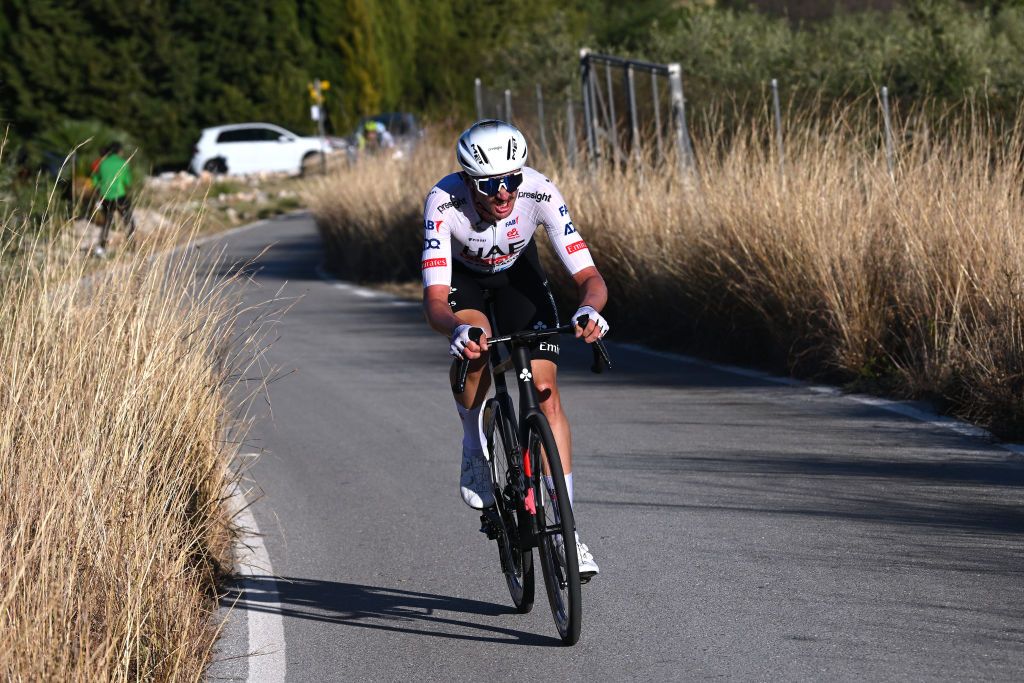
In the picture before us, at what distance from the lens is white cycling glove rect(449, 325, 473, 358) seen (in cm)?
565

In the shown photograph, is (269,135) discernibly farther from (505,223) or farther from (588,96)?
(505,223)

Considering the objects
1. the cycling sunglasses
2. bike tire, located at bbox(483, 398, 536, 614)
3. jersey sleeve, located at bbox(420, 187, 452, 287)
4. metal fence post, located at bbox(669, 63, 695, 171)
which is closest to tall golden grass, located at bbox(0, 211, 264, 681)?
bike tire, located at bbox(483, 398, 536, 614)

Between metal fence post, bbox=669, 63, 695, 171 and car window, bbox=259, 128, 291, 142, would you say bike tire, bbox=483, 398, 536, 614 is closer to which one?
metal fence post, bbox=669, 63, 695, 171

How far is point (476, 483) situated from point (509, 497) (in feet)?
1.12

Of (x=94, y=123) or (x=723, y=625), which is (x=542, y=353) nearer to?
(x=723, y=625)

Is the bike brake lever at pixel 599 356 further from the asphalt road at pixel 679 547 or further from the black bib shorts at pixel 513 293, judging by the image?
the asphalt road at pixel 679 547

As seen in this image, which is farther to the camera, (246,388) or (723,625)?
(246,388)

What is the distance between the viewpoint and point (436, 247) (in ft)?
20.8

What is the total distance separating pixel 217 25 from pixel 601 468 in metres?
56.7

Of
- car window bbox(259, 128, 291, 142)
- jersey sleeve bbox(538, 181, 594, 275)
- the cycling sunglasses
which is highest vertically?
the cycling sunglasses

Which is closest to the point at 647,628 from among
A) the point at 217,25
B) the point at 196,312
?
the point at 196,312

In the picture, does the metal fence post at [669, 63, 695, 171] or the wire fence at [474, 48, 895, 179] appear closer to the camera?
the metal fence post at [669, 63, 695, 171]

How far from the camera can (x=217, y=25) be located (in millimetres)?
62875

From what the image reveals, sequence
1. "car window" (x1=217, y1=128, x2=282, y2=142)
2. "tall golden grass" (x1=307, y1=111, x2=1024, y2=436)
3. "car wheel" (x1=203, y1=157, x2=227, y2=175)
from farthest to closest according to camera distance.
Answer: "car window" (x1=217, y1=128, x2=282, y2=142) → "car wheel" (x1=203, y1=157, x2=227, y2=175) → "tall golden grass" (x1=307, y1=111, x2=1024, y2=436)
